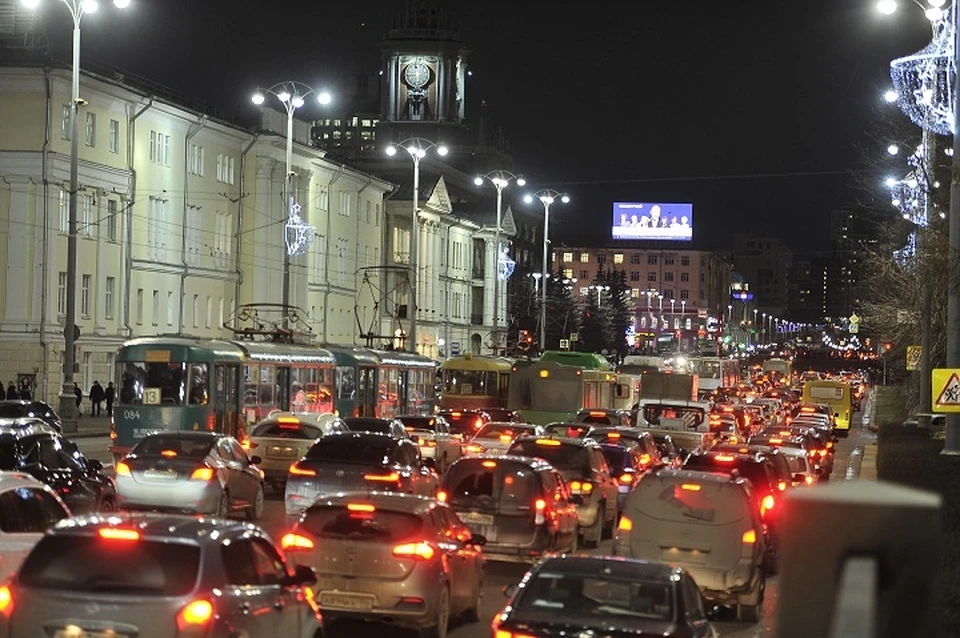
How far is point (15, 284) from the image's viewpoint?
195 ft

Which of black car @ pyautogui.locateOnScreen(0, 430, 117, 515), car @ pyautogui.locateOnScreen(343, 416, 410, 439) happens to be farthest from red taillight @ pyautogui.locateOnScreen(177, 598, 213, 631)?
car @ pyautogui.locateOnScreen(343, 416, 410, 439)

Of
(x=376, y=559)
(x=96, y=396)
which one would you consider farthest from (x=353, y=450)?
(x=96, y=396)

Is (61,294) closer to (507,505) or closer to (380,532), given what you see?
(507,505)

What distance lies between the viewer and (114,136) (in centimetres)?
6462

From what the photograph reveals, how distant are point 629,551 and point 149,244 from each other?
51832 mm

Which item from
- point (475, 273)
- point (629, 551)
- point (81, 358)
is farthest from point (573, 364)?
point (475, 273)

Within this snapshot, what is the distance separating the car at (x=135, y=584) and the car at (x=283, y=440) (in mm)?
21354

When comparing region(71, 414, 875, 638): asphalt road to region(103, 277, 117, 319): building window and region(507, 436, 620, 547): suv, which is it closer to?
region(507, 436, 620, 547): suv

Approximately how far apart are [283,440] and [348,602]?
1749cm

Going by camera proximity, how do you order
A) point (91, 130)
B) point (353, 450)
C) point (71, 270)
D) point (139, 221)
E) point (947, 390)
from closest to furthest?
point (353, 450) < point (947, 390) < point (71, 270) < point (91, 130) < point (139, 221)

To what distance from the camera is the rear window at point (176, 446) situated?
25.0 metres

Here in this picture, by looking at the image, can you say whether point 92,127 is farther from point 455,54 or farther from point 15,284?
point 455,54

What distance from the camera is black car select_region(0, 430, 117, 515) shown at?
21.6 meters

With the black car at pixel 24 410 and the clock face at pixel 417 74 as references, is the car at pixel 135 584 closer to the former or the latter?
the black car at pixel 24 410
